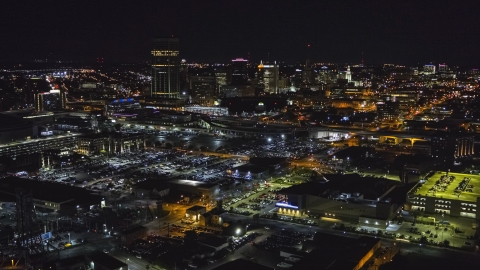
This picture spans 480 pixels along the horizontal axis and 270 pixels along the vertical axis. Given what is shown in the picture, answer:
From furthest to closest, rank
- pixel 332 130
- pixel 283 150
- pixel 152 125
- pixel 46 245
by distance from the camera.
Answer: pixel 152 125
pixel 332 130
pixel 283 150
pixel 46 245

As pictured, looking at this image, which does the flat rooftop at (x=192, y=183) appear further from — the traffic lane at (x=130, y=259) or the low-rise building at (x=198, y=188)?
the traffic lane at (x=130, y=259)

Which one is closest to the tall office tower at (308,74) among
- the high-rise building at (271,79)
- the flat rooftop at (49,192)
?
the high-rise building at (271,79)

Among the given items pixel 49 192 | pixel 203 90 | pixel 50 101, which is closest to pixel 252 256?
pixel 49 192

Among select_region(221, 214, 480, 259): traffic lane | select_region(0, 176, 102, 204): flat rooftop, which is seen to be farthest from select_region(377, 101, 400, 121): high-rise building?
select_region(0, 176, 102, 204): flat rooftop

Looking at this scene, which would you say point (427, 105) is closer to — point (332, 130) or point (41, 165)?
point (332, 130)

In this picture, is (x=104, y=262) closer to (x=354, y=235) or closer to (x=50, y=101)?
Answer: (x=354, y=235)

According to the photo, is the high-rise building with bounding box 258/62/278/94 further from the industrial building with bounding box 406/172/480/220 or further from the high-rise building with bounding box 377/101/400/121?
the industrial building with bounding box 406/172/480/220

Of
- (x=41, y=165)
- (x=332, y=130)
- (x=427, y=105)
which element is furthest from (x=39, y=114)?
(x=427, y=105)
